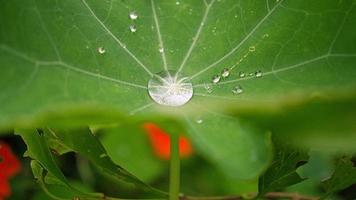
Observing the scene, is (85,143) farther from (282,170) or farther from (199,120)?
(282,170)

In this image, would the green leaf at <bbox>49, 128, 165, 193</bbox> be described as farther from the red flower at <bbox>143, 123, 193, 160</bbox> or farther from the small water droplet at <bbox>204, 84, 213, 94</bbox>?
the red flower at <bbox>143, 123, 193, 160</bbox>

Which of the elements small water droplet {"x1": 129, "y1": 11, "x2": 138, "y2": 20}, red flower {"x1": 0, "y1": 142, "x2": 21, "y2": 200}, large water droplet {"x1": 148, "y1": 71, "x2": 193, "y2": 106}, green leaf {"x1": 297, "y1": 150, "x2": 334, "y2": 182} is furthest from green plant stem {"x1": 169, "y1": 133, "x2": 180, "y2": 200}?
green leaf {"x1": 297, "y1": 150, "x2": 334, "y2": 182}

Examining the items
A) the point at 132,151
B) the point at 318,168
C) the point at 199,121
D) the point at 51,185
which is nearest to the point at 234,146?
the point at 199,121

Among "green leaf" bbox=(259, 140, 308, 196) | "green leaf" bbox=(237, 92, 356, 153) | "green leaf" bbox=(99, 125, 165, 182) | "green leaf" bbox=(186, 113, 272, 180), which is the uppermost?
"green leaf" bbox=(99, 125, 165, 182)

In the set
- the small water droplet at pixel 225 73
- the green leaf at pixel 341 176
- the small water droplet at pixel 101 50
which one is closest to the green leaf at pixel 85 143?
the small water droplet at pixel 101 50

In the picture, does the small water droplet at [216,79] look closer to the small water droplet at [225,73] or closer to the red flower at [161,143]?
the small water droplet at [225,73]
